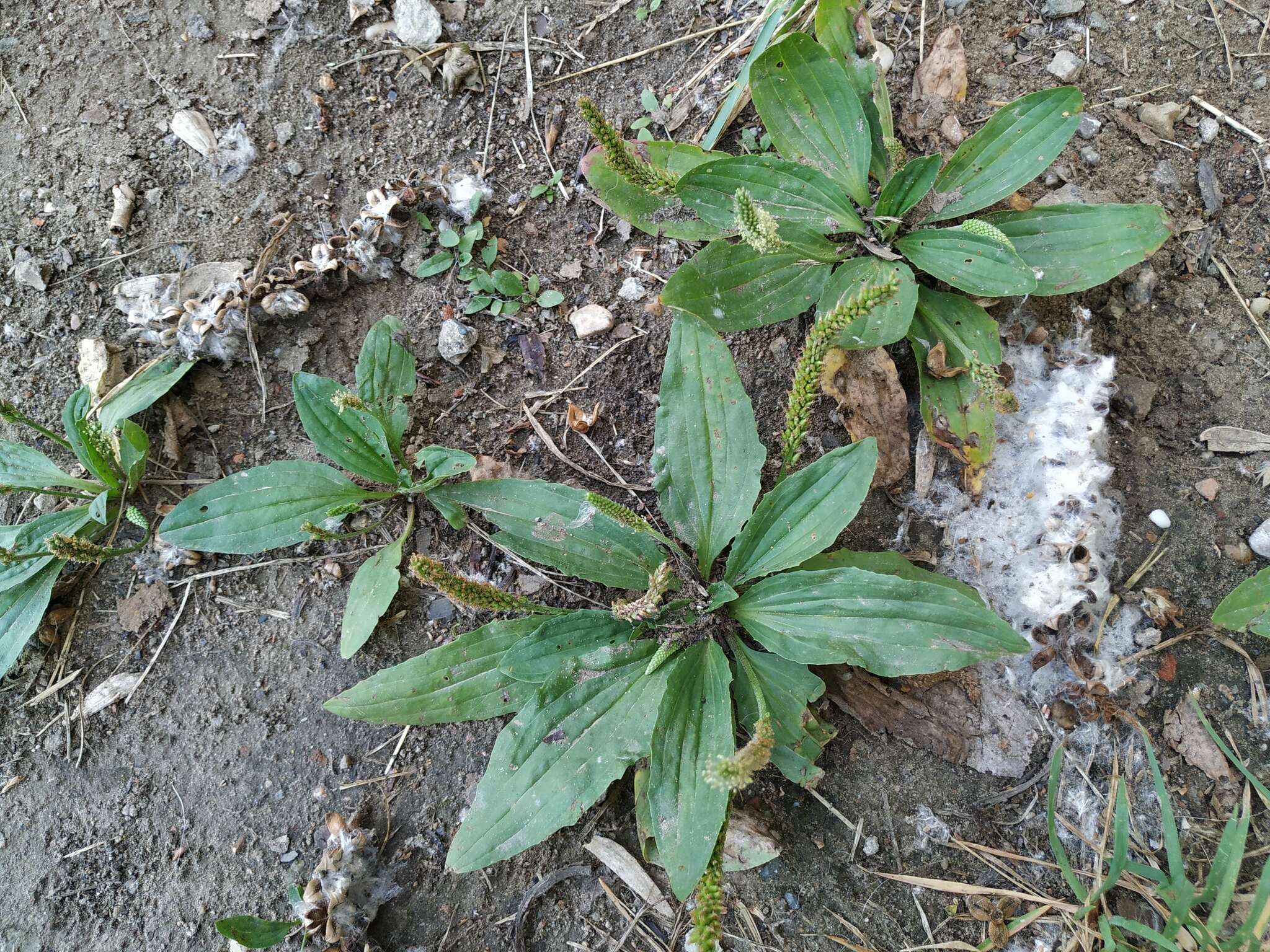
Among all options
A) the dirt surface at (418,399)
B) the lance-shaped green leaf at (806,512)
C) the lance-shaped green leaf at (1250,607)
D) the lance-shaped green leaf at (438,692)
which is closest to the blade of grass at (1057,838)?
the dirt surface at (418,399)

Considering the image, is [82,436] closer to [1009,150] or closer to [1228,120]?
[1009,150]

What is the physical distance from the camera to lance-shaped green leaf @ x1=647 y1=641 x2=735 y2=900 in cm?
199

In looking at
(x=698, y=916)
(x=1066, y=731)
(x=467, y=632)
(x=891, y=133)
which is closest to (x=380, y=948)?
(x=467, y=632)

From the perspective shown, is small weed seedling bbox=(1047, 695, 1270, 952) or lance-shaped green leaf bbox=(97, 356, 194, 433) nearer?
small weed seedling bbox=(1047, 695, 1270, 952)

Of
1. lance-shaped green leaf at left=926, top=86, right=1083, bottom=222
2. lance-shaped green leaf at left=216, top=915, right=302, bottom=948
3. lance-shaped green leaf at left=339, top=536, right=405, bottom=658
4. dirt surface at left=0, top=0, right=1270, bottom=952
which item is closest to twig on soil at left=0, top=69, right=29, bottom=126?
dirt surface at left=0, top=0, right=1270, bottom=952

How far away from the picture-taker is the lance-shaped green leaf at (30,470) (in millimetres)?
2715

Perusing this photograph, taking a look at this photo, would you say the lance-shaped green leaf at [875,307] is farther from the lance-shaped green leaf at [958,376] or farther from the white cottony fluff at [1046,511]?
the white cottony fluff at [1046,511]

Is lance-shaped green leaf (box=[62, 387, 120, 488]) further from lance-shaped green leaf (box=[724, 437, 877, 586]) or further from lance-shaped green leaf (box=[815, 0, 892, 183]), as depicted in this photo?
lance-shaped green leaf (box=[815, 0, 892, 183])

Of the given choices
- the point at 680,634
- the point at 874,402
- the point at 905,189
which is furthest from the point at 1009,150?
the point at 680,634

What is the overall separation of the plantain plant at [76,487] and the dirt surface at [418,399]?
126 mm

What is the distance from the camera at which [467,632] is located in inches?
94.5

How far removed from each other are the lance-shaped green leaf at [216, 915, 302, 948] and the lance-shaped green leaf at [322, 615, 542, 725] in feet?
2.17

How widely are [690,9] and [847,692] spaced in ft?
8.57

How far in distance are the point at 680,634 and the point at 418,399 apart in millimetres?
1289
